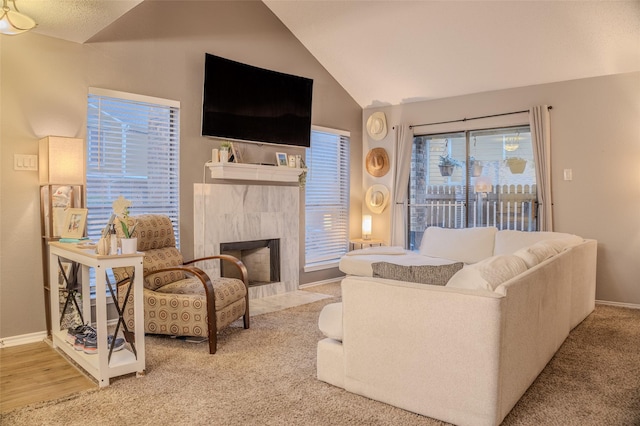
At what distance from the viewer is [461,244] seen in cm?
508

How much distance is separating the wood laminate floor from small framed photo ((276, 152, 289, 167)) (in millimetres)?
3020

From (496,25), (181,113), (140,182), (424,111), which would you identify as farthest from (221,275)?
(496,25)

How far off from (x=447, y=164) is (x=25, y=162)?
4.85m

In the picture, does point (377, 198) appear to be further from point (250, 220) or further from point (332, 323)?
point (332, 323)

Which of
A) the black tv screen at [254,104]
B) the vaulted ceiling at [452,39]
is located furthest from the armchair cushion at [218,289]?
the vaulted ceiling at [452,39]

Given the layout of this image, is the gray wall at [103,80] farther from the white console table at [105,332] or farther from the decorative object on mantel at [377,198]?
the decorative object on mantel at [377,198]

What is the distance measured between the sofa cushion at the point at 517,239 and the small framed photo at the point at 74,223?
398 cm

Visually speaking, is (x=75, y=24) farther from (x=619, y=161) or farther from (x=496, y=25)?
(x=619, y=161)

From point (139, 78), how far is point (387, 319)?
10.8ft

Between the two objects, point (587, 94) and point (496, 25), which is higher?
point (496, 25)

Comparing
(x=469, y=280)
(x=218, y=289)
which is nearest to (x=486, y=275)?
(x=469, y=280)

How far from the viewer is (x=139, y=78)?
13.7 feet

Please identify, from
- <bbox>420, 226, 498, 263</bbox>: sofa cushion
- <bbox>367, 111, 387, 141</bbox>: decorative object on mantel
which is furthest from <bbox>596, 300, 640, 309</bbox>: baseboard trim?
<bbox>367, 111, 387, 141</bbox>: decorative object on mantel

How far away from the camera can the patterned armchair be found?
3365 millimetres
